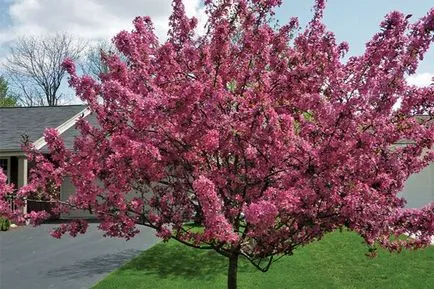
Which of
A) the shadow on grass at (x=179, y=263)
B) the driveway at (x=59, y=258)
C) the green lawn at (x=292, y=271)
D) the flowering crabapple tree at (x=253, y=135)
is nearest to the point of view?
the flowering crabapple tree at (x=253, y=135)

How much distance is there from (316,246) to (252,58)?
9.63m

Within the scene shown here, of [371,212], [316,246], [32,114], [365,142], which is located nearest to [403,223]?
[371,212]

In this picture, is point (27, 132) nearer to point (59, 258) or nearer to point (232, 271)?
point (59, 258)

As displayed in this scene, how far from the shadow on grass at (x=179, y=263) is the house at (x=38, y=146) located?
23.6 feet

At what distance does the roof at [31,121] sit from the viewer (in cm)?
2071

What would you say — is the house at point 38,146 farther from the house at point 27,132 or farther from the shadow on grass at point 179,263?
the shadow on grass at point 179,263

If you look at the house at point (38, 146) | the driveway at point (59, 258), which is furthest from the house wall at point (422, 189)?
the driveway at point (59, 258)

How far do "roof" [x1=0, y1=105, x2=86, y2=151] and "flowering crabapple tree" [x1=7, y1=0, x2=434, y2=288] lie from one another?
15668 mm

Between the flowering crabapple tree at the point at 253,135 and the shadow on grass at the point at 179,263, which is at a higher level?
the flowering crabapple tree at the point at 253,135

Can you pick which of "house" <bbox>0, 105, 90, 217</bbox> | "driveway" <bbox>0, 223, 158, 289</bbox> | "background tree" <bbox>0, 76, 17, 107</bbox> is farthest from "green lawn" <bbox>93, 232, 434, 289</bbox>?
"background tree" <bbox>0, 76, 17, 107</bbox>

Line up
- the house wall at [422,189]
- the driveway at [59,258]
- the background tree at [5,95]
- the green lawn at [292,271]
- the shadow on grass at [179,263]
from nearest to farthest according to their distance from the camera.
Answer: the green lawn at [292,271] → the driveway at [59,258] → the shadow on grass at [179,263] → the house wall at [422,189] → the background tree at [5,95]

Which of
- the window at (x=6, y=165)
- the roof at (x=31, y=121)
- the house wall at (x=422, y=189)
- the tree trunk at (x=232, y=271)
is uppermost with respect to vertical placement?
the roof at (x=31, y=121)

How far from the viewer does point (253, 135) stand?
4516 mm

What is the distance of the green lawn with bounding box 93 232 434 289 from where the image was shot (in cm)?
962
